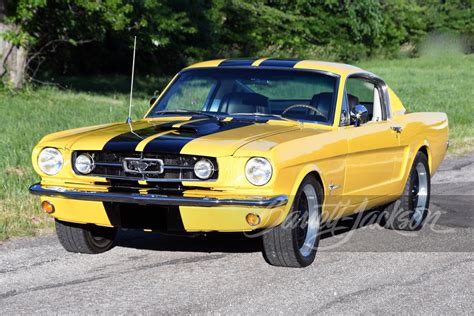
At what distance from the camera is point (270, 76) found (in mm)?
8406

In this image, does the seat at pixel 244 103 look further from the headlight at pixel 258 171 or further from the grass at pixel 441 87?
the grass at pixel 441 87

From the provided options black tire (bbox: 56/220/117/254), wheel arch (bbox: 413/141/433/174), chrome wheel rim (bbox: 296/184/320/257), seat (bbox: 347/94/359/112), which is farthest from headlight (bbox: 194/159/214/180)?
wheel arch (bbox: 413/141/433/174)

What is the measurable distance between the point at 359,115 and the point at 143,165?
6.63ft

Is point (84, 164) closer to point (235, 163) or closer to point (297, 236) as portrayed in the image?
point (235, 163)

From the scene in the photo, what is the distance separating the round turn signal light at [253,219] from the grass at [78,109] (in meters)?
2.61

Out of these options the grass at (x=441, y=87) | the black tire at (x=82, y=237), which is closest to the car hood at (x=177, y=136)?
the black tire at (x=82, y=237)

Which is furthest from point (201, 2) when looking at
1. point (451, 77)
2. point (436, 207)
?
point (436, 207)

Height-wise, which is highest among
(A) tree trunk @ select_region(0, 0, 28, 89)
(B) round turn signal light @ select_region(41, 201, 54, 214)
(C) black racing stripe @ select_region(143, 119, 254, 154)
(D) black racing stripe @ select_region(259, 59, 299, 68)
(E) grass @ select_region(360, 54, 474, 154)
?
(D) black racing stripe @ select_region(259, 59, 299, 68)

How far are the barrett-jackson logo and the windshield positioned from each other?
1.35m

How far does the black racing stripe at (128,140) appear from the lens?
698cm

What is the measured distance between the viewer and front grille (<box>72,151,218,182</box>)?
22.5ft

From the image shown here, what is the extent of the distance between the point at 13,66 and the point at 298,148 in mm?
17331

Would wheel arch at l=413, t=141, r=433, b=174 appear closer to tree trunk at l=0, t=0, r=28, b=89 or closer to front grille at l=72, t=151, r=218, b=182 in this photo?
front grille at l=72, t=151, r=218, b=182

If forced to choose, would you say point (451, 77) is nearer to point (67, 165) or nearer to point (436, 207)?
point (436, 207)
